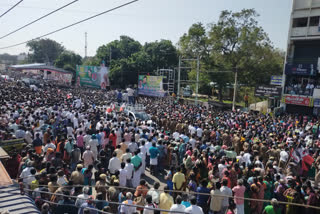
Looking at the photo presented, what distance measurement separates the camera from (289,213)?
5.63 m

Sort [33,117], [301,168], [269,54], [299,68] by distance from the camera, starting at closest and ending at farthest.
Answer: [301,168] → [33,117] → [299,68] → [269,54]

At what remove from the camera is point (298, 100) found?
22.0 meters

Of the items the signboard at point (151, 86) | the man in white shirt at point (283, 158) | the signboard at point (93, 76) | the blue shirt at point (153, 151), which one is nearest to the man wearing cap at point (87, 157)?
the blue shirt at point (153, 151)

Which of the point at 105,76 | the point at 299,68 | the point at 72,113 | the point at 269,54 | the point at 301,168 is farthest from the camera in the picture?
the point at 105,76

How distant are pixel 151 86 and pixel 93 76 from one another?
12.1 metres

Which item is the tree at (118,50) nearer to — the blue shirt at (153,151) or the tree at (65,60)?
the tree at (65,60)

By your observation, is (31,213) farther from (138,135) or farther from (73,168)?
(138,135)

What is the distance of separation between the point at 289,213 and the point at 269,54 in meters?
24.6

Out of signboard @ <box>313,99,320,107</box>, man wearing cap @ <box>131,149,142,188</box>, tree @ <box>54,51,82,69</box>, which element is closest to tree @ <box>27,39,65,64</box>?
tree @ <box>54,51,82,69</box>

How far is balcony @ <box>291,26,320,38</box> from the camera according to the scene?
22.4m

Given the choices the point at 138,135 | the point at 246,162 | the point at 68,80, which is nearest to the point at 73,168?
the point at 138,135

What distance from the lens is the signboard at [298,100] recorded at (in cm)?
2126

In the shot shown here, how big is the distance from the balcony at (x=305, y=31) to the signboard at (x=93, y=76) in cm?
2296

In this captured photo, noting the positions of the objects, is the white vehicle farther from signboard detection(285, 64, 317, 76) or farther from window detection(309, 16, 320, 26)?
window detection(309, 16, 320, 26)
